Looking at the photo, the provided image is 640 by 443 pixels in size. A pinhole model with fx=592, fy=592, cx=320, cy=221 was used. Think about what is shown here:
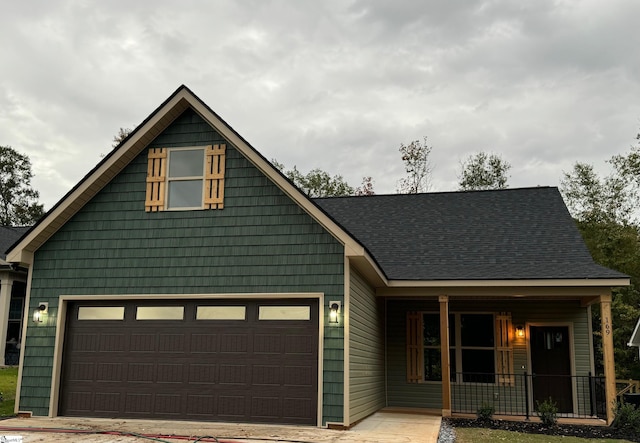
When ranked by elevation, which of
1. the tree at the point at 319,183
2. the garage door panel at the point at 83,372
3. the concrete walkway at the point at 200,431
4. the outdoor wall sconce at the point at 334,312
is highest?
the tree at the point at 319,183

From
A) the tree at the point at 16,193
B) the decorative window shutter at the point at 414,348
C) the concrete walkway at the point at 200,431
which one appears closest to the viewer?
the concrete walkway at the point at 200,431

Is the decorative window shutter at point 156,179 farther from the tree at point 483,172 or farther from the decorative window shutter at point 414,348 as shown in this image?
the tree at point 483,172

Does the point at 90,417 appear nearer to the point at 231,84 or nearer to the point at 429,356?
the point at 429,356

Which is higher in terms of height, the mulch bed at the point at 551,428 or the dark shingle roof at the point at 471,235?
the dark shingle roof at the point at 471,235

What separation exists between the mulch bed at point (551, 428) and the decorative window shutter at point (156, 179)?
6.46 m

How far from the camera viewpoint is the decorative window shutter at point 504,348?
12.7 metres

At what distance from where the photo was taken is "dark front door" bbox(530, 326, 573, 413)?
12.6 m

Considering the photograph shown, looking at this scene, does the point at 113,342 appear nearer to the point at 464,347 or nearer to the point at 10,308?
the point at 464,347

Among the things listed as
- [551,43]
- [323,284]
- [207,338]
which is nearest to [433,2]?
[551,43]

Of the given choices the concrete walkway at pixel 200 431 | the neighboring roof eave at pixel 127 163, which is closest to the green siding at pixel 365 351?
the concrete walkway at pixel 200 431

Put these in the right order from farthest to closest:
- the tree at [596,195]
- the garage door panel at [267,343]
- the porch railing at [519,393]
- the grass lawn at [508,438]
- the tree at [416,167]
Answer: the tree at [416,167]
the tree at [596,195]
the porch railing at [519,393]
the garage door panel at [267,343]
the grass lawn at [508,438]

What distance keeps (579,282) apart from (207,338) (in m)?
6.63

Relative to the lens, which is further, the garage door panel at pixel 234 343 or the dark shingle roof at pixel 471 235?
the dark shingle roof at pixel 471 235

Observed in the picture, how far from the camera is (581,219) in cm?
2891
